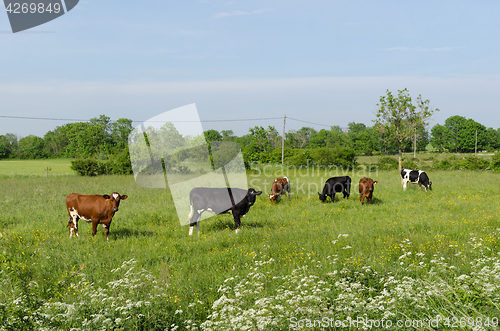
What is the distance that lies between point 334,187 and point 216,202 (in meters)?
8.75

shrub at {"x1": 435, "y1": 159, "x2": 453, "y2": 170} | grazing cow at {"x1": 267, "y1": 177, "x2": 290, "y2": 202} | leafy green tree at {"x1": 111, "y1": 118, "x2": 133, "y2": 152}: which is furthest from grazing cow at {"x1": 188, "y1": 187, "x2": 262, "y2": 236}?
leafy green tree at {"x1": 111, "y1": 118, "x2": 133, "y2": 152}

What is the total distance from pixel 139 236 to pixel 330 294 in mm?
7217

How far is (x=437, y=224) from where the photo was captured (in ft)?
36.6

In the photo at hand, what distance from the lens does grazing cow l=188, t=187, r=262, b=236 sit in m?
11.2

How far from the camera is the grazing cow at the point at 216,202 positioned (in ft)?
36.6

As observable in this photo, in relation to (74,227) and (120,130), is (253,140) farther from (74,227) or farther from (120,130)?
(74,227)

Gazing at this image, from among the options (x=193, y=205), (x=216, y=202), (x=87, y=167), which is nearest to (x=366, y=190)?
(x=216, y=202)

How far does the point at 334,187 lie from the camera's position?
17438 millimetres

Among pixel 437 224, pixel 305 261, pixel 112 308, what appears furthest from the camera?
pixel 437 224

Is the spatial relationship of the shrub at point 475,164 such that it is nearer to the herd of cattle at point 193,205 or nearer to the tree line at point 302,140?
the tree line at point 302,140

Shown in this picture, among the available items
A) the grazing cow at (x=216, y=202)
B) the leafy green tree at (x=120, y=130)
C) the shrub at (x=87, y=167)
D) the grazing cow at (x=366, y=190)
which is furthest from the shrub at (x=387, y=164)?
the leafy green tree at (x=120, y=130)

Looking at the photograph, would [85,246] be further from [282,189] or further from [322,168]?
[322,168]

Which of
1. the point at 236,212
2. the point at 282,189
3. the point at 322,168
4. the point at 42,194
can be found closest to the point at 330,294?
the point at 236,212

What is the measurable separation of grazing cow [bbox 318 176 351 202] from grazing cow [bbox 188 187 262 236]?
6955mm
